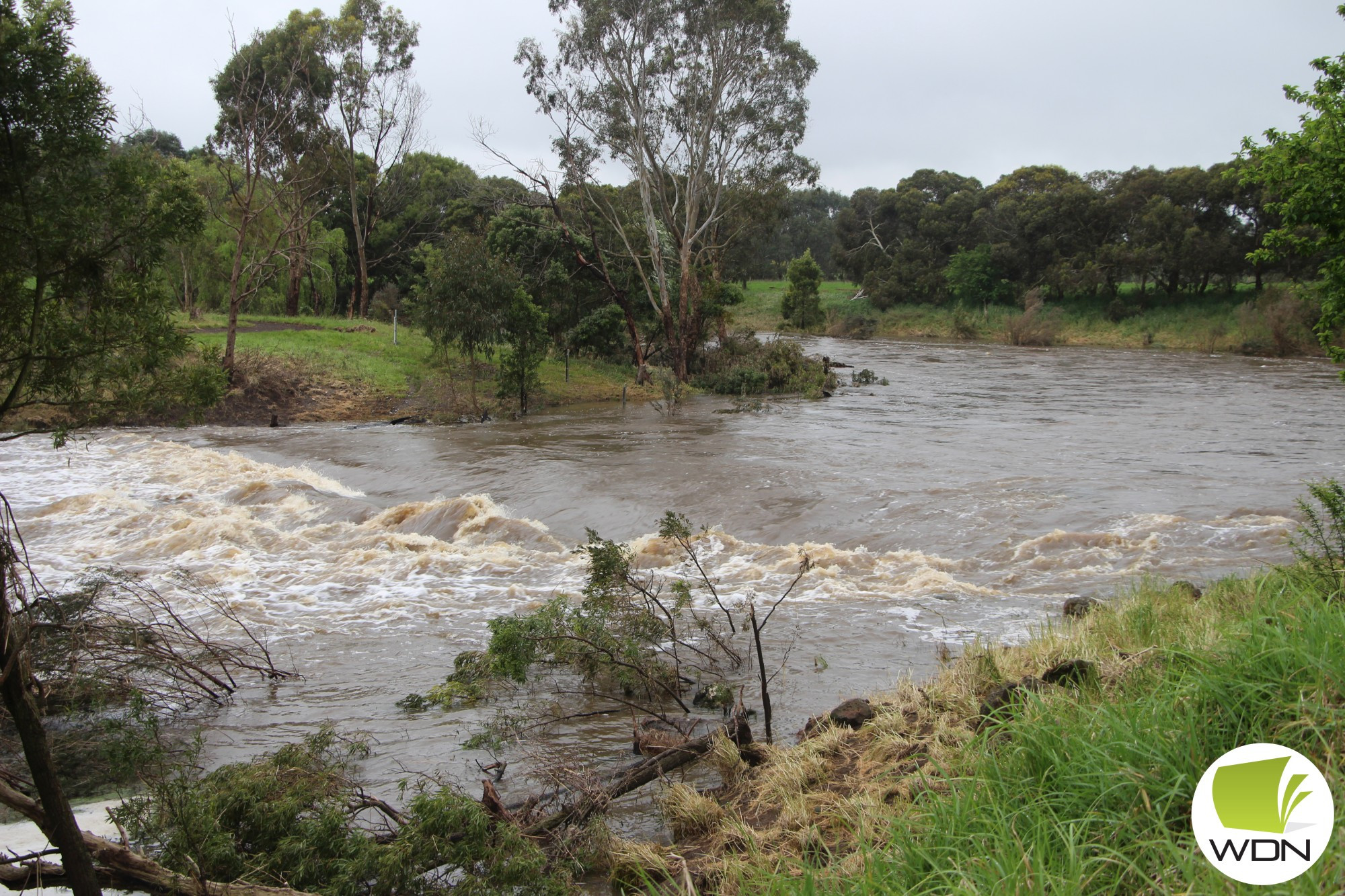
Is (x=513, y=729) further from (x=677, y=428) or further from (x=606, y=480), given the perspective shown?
(x=677, y=428)

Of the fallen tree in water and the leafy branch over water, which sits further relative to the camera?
the leafy branch over water

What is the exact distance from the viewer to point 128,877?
3701mm

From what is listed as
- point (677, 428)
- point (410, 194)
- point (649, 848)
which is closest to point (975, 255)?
point (410, 194)

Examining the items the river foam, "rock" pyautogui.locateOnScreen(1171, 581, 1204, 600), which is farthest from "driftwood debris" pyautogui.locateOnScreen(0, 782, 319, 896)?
"rock" pyautogui.locateOnScreen(1171, 581, 1204, 600)

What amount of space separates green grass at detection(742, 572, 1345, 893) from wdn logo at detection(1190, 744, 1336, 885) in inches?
1.7

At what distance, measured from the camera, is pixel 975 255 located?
200 feet

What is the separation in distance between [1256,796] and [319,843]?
367 centimetres

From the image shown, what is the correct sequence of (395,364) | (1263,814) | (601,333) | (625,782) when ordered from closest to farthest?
(1263,814) < (625,782) < (395,364) < (601,333)

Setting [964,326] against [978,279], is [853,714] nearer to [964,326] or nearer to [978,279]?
[964,326]

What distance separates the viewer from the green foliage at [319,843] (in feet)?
12.8

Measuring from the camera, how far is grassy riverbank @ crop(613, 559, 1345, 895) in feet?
9.45

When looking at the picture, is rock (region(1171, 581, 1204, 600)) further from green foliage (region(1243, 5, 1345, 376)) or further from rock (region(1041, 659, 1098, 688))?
rock (region(1041, 659, 1098, 688))

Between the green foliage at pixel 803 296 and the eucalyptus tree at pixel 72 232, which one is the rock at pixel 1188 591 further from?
the green foliage at pixel 803 296

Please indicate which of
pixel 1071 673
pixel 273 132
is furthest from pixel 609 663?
pixel 273 132
